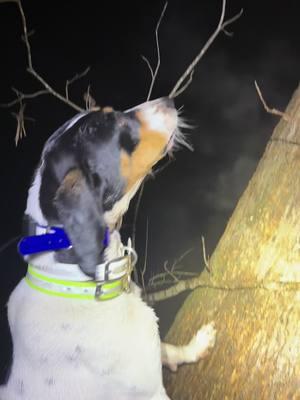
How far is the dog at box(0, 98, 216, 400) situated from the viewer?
1390 millimetres

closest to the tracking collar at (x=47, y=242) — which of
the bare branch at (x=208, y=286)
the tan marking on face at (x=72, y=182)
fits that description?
the tan marking on face at (x=72, y=182)

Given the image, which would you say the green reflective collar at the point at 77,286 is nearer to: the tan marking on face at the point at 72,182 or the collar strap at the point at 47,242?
the collar strap at the point at 47,242

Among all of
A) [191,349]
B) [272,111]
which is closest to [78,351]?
[191,349]

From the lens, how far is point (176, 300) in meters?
1.79

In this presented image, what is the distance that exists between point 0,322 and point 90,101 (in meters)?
0.78

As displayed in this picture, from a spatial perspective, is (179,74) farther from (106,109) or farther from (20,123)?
(20,123)

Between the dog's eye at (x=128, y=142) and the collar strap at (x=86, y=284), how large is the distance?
331 mm

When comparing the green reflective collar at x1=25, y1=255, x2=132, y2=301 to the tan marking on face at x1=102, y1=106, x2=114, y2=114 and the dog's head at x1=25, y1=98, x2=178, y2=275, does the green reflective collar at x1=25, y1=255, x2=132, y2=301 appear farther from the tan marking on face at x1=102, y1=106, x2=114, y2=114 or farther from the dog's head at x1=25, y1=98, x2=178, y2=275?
the tan marking on face at x1=102, y1=106, x2=114, y2=114

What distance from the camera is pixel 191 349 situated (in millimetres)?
1690

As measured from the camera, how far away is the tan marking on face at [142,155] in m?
1.54

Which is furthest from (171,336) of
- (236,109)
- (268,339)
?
(236,109)

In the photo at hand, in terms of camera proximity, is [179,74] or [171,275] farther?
[171,275]

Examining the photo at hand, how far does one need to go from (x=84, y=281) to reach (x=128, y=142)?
1.43 feet

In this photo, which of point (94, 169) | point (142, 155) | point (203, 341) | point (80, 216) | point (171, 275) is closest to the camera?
point (80, 216)
